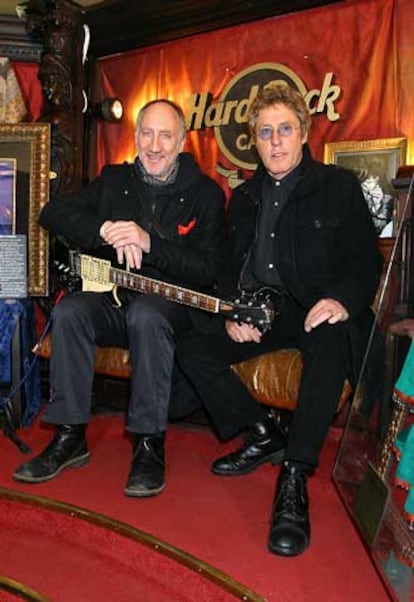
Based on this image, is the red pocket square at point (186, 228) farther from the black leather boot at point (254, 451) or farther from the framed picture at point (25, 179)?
the framed picture at point (25, 179)

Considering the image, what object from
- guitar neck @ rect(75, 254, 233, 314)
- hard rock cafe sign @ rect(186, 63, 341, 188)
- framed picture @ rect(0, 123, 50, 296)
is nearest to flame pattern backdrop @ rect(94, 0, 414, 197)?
hard rock cafe sign @ rect(186, 63, 341, 188)

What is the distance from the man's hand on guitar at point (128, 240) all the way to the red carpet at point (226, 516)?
0.83 meters

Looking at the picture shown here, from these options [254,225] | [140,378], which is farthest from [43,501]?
[254,225]

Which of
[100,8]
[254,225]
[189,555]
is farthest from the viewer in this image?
[100,8]

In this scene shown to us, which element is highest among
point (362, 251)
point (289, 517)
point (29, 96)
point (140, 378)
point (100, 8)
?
point (100, 8)

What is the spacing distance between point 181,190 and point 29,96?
90.7 inches

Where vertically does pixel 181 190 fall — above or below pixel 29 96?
below

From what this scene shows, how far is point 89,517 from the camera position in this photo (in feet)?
6.80

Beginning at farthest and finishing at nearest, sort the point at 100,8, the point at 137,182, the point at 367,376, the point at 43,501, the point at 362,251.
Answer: the point at 100,8 → the point at 137,182 → the point at 362,251 → the point at 43,501 → the point at 367,376

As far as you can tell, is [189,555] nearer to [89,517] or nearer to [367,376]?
[89,517]

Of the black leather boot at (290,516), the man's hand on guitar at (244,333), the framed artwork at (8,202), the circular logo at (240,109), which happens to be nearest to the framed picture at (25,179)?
the framed artwork at (8,202)

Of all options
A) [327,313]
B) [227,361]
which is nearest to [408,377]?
[327,313]

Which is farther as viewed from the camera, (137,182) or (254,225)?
(137,182)

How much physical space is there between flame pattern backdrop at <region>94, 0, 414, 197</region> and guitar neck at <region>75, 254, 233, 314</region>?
158 cm
